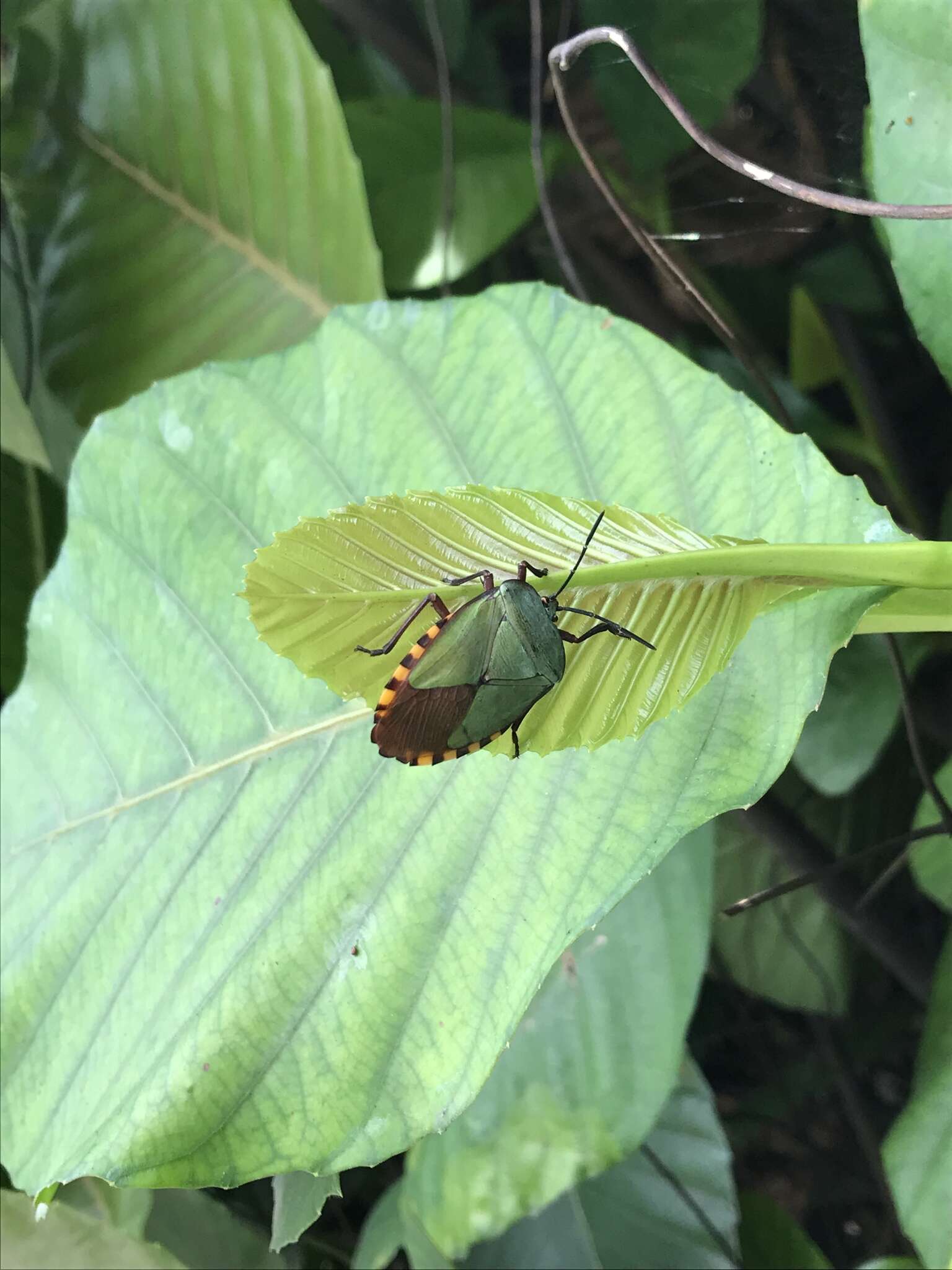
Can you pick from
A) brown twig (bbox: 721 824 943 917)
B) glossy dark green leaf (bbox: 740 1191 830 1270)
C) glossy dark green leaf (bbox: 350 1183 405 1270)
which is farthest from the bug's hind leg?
glossy dark green leaf (bbox: 740 1191 830 1270)

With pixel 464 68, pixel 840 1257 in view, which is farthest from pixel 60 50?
pixel 840 1257

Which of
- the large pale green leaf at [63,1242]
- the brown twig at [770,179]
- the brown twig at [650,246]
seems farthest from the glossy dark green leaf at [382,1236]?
the brown twig at [770,179]

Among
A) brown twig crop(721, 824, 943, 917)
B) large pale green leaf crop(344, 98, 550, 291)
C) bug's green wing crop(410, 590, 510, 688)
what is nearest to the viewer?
bug's green wing crop(410, 590, 510, 688)

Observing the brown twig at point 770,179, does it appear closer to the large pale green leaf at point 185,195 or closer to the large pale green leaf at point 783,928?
the large pale green leaf at point 185,195

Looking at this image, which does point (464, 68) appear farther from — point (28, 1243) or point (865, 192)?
point (28, 1243)

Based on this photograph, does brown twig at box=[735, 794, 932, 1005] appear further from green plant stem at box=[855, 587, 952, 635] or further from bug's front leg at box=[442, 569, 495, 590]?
bug's front leg at box=[442, 569, 495, 590]
